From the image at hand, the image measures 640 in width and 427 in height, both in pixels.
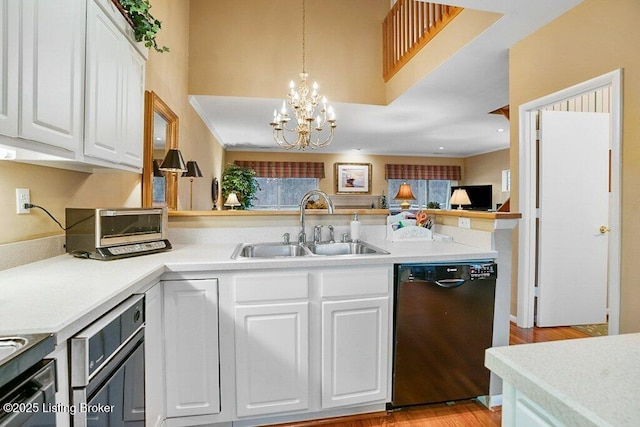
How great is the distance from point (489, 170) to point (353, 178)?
3305 millimetres

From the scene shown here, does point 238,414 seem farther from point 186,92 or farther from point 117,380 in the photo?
point 186,92

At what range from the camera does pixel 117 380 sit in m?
1.08

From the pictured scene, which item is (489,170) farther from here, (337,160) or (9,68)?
(9,68)

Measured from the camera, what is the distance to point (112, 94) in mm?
1573

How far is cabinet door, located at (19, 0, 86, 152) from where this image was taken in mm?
1042

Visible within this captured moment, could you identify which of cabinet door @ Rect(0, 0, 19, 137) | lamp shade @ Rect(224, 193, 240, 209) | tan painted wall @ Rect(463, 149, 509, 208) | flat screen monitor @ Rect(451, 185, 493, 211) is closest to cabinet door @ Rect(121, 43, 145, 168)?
cabinet door @ Rect(0, 0, 19, 137)

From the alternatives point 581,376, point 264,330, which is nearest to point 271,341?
point 264,330

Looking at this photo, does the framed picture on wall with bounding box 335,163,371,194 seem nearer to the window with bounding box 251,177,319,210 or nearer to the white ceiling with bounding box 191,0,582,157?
the white ceiling with bounding box 191,0,582,157

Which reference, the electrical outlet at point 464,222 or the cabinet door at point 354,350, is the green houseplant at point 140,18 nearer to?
the cabinet door at point 354,350

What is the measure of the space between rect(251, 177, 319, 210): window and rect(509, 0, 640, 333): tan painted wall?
5.75 meters

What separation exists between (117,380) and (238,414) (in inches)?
30.7

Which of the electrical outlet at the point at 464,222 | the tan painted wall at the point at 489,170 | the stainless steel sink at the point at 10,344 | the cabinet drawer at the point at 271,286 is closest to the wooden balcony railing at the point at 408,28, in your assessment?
the electrical outlet at the point at 464,222

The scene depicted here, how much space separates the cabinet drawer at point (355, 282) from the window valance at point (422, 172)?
687 cm

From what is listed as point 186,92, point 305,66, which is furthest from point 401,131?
point 186,92
